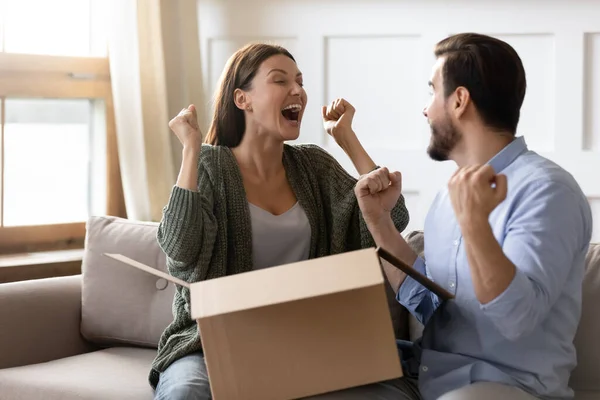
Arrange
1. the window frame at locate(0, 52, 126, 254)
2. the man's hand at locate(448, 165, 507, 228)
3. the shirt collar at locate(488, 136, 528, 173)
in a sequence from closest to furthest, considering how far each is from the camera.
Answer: the man's hand at locate(448, 165, 507, 228) → the shirt collar at locate(488, 136, 528, 173) → the window frame at locate(0, 52, 126, 254)

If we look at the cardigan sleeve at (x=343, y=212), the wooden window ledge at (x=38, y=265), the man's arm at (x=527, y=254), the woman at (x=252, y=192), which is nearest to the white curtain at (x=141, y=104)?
the wooden window ledge at (x=38, y=265)

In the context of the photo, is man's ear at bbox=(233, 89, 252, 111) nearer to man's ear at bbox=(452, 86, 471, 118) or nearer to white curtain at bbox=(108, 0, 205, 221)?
man's ear at bbox=(452, 86, 471, 118)

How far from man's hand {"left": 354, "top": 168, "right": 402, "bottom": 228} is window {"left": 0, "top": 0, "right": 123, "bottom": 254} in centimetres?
144

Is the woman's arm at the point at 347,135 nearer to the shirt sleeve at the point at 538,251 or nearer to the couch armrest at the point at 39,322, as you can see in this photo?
the shirt sleeve at the point at 538,251

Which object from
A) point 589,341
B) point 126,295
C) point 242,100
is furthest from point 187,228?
point 589,341

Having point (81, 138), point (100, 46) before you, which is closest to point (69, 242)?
point (81, 138)

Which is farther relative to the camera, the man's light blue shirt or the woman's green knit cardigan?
the woman's green knit cardigan

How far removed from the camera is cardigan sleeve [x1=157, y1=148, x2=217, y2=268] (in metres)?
2.03

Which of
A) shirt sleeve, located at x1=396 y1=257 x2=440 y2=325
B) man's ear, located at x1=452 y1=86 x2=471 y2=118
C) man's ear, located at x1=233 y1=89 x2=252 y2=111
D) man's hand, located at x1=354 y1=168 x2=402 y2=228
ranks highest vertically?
man's ear, located at x1=233 y1=89 x2=252 y2=111

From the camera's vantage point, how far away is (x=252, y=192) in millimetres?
2189

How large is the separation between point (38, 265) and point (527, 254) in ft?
5.76

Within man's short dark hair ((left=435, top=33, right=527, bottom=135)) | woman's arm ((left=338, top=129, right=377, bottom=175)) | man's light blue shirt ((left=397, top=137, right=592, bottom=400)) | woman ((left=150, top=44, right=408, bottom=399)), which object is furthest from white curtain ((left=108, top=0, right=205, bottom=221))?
man's short dark hair ((left=435, top=33, right=527, bottom=135))

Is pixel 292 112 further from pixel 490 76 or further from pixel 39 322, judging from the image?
pixel 39 322

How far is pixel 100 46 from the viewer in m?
3.16
